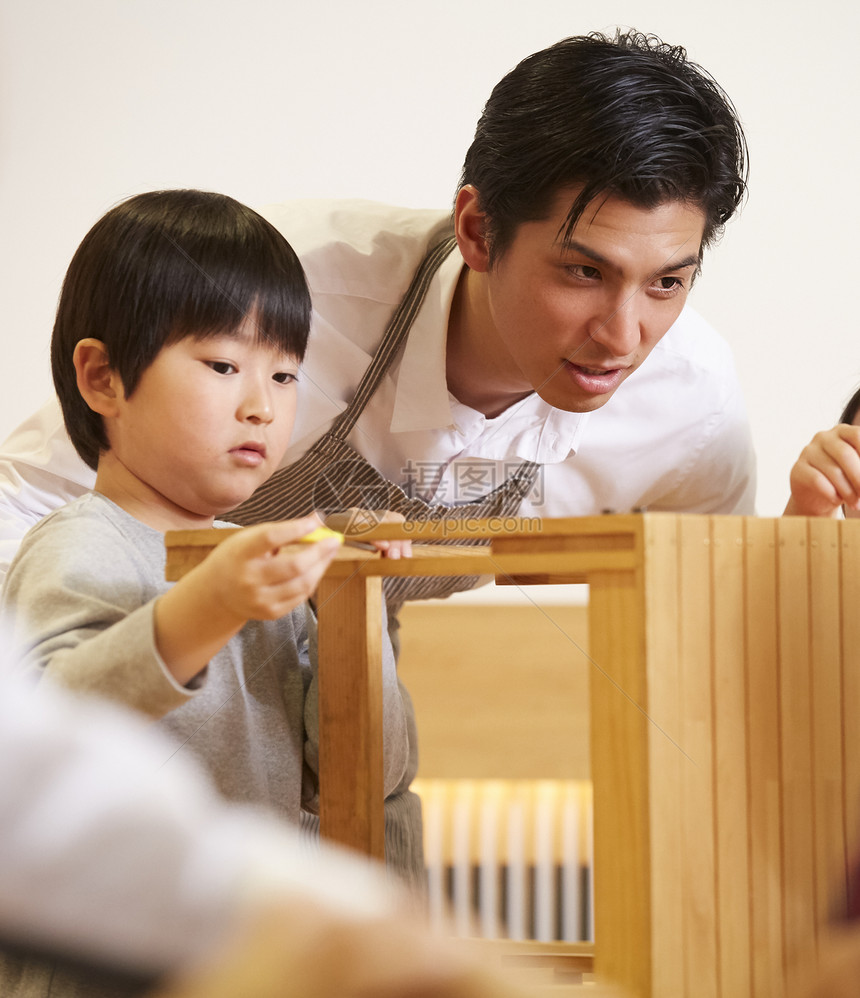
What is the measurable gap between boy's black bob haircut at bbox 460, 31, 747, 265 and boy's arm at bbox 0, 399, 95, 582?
1.37 ft

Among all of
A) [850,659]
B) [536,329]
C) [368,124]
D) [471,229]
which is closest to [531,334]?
[536,329]

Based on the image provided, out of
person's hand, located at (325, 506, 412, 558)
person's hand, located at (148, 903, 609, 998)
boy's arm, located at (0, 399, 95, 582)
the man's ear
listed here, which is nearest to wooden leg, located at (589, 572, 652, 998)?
person's hand, located at (325, 506, 412, 558)

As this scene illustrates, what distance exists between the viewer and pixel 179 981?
0.21 m

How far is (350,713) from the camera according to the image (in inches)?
22.2

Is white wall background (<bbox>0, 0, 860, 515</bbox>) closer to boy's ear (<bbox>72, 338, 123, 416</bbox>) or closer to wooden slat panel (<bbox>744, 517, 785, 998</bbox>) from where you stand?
boy's ear (<bbox>72, 338, 123, 416</bbox>)

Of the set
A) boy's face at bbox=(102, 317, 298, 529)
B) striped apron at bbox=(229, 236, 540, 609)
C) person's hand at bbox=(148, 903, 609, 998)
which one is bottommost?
person's hand at bbox=(148, 903, 609, 998)

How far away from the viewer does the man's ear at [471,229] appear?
78 cm

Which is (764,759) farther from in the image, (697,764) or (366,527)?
(366,527)

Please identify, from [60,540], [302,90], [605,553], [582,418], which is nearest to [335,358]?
[582,418]

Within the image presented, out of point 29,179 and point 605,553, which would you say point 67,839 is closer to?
point 605,553

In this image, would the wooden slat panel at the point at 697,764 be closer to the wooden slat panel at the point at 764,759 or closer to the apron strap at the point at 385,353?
the wooden slat panel at the point at 764,759

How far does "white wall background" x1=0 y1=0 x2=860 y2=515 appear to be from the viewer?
1.30 m

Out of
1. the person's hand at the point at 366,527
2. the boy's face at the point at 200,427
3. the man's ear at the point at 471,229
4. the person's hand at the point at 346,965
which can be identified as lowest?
the person's hand at the point at 346,965

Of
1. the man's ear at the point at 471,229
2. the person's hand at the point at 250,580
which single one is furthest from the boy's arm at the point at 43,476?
the person's hand at the point at 250,580
